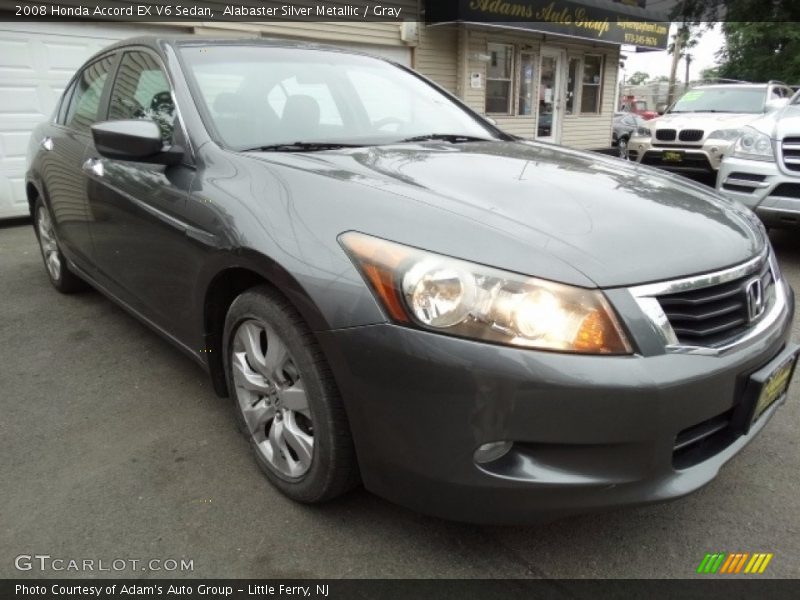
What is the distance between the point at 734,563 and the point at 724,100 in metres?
10.1

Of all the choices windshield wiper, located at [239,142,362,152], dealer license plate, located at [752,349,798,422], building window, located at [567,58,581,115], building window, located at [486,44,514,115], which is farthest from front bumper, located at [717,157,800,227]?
building window, located at [567,58,581,115]

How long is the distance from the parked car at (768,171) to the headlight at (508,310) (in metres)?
3.97

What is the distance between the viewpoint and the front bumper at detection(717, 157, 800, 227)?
4.88 meters

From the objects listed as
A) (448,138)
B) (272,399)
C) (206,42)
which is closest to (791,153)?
(448,138)

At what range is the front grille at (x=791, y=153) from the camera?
4.91 metres

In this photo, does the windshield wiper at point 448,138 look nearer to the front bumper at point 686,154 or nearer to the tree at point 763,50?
the front bumper at point 686,154

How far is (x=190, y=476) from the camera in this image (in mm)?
2301

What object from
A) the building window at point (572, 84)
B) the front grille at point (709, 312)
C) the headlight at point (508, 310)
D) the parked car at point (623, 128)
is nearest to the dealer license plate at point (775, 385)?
the front grille at point (709, 312)

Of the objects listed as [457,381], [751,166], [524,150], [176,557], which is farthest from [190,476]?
[751,166]

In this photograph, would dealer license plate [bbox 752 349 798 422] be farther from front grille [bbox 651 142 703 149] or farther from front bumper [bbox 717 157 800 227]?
front grille [bbox 651 142 703 149]

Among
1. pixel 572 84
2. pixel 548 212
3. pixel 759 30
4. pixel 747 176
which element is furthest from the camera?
pixel 759 30

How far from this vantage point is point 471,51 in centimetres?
1214

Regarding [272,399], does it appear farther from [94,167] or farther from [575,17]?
[575,17]

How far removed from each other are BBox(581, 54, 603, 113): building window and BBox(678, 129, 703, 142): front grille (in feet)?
22.3
